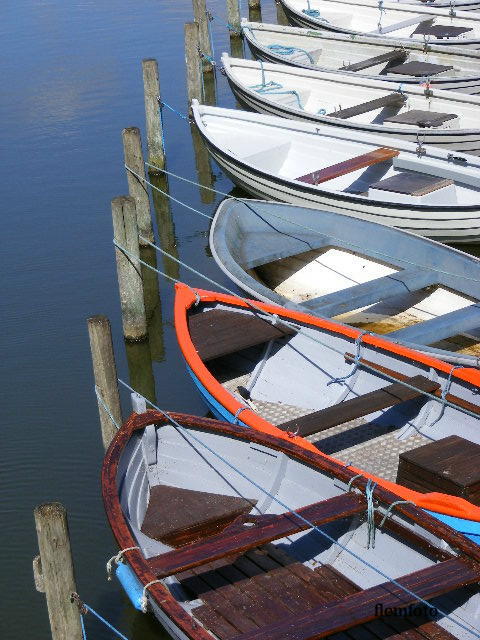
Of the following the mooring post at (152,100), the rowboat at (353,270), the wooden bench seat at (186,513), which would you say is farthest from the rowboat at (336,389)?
the mooring post at (152,100)

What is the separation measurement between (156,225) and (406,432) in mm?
8590

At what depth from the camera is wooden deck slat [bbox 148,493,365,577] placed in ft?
24.8

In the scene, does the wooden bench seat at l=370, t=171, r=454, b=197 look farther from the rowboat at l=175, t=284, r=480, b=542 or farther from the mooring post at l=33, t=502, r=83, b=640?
the mooring post at l=33, t=502, r=83, b=640

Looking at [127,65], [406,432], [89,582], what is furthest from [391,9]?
[89,582]

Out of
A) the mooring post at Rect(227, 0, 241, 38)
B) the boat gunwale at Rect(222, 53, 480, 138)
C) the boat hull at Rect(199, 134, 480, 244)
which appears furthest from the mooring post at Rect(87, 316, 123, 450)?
the mooring post at Rect(227, 0, 241, 38)

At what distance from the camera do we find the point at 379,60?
816 inches

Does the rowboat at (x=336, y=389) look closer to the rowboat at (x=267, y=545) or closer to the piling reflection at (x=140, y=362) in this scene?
the rowboat at (x=267, y=545)

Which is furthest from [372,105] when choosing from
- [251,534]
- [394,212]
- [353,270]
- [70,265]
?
[251,534]

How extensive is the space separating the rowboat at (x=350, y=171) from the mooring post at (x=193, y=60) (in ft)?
11.2

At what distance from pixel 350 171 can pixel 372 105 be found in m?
3.35

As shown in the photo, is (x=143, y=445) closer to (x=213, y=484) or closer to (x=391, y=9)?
(x=213, y=484)

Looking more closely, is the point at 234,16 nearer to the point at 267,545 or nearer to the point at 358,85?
the point at 358,85

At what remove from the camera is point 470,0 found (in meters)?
24.8

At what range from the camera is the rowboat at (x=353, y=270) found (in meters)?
11.7
